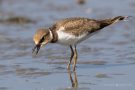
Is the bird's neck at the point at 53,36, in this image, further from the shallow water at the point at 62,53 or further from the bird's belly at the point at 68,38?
the shallow water at the point at 62,53

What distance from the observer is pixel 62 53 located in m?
10.4

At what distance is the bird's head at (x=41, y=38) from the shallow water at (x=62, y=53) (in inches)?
18.1

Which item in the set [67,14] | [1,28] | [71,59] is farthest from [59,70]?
[67,14]

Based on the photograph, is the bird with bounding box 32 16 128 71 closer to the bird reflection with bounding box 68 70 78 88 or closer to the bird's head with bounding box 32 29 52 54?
the bird's head with bounding box 32 29 52 54

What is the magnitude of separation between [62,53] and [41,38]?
1.72m

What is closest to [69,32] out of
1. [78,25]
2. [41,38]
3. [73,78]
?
[78,25]

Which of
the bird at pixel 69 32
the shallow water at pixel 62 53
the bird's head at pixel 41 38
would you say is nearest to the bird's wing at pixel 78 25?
the bird at pixel 69 32

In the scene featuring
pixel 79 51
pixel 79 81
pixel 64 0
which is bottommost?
pixel 64 0

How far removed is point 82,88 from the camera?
7887 mm

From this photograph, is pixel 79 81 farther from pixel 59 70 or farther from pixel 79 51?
pixel 79 51

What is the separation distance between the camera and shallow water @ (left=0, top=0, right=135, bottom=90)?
Result: 820 cm

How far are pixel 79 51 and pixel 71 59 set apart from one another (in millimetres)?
1060

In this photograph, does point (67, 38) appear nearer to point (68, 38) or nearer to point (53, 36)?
point (68, 38)

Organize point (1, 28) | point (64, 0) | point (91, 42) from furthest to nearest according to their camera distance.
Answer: point (64, 0) < point (1, 28) < point (91, 42)
